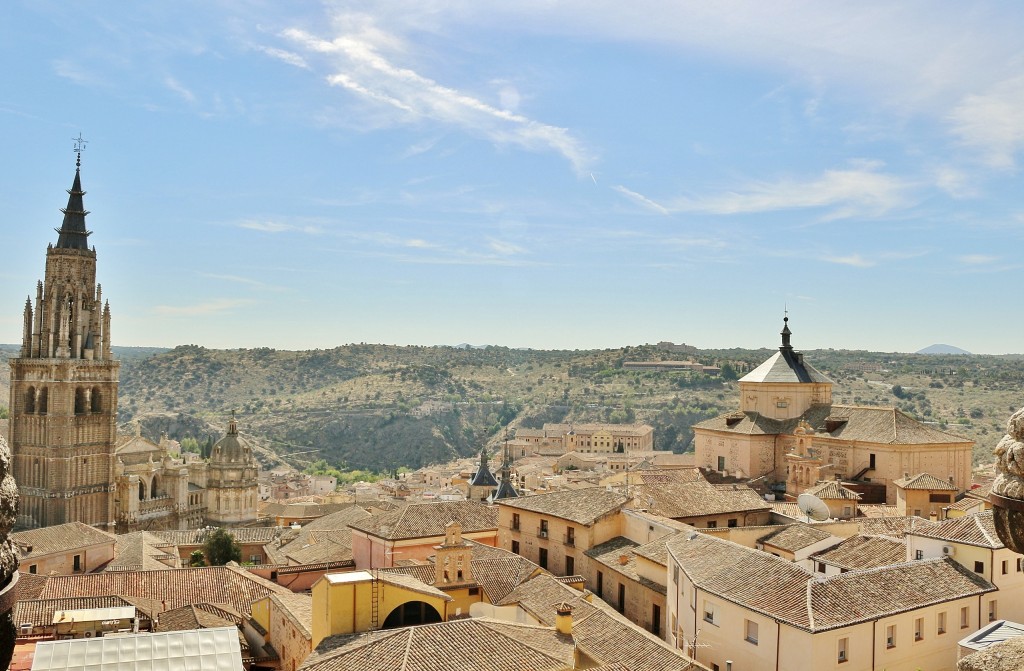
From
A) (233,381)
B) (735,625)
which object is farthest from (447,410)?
(735,625)

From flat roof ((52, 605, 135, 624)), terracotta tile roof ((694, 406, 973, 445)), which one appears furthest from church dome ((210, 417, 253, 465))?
flat roof ((52, 605, 135, 624))

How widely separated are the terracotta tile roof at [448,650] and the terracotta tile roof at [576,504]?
987cm

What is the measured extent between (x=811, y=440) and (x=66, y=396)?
4463 centimetres

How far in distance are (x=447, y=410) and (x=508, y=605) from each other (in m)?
115

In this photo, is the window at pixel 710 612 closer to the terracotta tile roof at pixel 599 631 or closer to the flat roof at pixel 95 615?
the terracotta tile roof at pixel 599 631

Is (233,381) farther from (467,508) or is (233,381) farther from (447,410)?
(467,508)

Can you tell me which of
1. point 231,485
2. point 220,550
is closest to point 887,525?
point 220,550

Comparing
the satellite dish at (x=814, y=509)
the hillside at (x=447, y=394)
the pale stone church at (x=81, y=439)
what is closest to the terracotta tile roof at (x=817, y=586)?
the satellite dish at (x=814, y=509)

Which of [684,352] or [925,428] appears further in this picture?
[684,352]

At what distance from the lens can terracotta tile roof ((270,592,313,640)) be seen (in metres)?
16.0

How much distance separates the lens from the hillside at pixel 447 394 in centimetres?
10538

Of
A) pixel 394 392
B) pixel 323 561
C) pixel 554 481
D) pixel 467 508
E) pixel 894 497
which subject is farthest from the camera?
pixel 394 392

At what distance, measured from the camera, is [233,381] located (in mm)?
160500

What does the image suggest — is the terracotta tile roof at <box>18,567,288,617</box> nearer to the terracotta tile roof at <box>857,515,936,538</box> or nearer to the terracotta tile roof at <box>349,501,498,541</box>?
the terracotta tile roof at <box>349,501,498,541</box>
